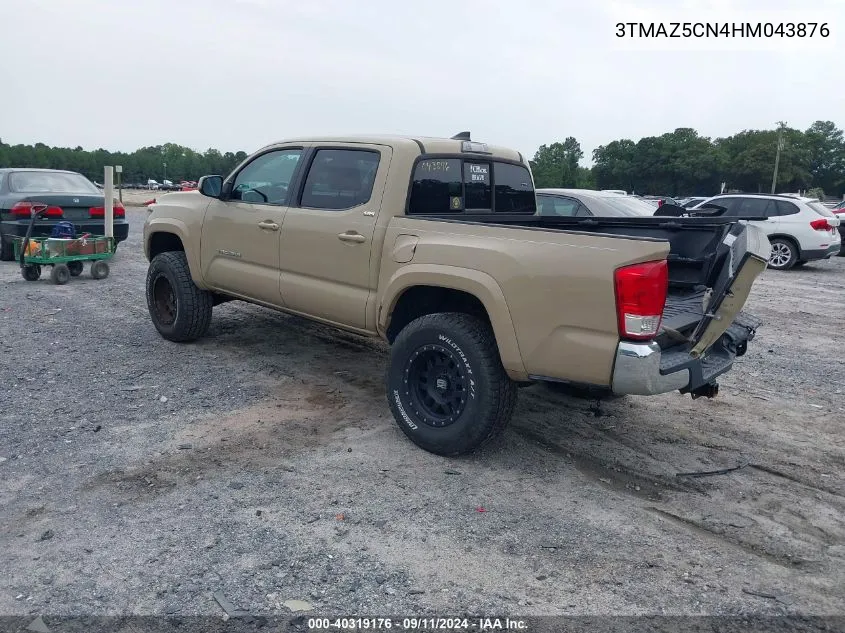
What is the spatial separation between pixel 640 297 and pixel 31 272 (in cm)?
949

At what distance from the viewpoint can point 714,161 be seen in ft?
272

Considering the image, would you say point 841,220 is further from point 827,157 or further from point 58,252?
point 827,157

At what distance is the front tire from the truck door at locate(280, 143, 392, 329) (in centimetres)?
61

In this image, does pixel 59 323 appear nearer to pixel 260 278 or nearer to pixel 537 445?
pixel 260 278

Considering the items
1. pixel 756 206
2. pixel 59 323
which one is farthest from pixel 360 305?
pixel 756 206

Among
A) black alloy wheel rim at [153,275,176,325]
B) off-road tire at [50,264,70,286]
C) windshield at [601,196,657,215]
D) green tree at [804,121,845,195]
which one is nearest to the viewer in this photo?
black alloy wheel rim at [153,275,176,325]

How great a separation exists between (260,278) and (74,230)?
20.7 ft

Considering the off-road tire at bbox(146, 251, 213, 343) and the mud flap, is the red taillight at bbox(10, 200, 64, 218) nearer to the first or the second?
the off-road tire at bbox(146, 251, 213, 343)

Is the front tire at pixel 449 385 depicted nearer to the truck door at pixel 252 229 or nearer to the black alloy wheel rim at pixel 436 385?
the black alloy wheel rim at pixel 436 385

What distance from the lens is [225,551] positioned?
126 inches

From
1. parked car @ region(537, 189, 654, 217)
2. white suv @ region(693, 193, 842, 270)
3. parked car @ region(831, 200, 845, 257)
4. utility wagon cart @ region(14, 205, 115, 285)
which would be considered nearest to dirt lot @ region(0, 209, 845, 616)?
utility wagon cart @ region(14, 205, 115, 285)

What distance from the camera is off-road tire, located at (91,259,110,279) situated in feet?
A: 34.3

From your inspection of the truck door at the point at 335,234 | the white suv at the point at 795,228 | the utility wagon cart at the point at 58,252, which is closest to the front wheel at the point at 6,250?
the utility wagon cart at the point at 58,252

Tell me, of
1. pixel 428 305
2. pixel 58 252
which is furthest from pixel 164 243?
pixel 58 252
